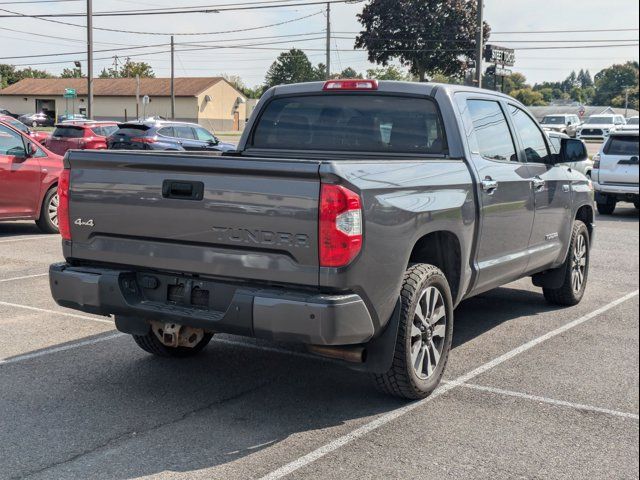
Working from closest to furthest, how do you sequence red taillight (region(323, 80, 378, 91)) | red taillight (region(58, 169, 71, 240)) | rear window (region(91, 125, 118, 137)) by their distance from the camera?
red taillight (region(58, 169, 71, 240)) → red taillight (region(323, 80, 378, 91)) → rear window (region(91, 125, 118, 137))

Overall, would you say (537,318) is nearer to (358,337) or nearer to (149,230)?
(358,337)

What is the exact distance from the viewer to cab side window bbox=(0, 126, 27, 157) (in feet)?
40.1

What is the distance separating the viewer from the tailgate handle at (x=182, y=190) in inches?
185

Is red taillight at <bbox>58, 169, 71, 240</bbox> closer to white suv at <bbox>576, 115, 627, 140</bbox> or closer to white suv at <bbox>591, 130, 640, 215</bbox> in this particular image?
white suv at <bbox>591, 130, 640, 215</bbox>

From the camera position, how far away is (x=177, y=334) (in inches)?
213

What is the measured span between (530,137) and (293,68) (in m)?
93.2

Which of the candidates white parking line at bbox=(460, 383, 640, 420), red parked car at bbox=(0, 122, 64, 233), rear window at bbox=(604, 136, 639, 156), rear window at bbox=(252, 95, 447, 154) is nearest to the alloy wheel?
white parking line at bbox=(460, 383, 640, 420)

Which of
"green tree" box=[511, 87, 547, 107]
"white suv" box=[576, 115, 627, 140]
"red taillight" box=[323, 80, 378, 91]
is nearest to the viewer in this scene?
"red taillight" box=[323, 80, 378, 91]

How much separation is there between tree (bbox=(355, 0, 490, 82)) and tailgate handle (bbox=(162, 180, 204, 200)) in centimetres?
5743

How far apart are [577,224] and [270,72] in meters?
103

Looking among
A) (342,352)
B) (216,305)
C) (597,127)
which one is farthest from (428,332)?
(597,127)

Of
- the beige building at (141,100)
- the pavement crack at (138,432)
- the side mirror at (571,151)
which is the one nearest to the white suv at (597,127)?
the beige building at (141,100)

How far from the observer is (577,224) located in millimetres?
8039

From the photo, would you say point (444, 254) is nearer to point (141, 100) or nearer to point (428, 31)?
point (428, 31)
